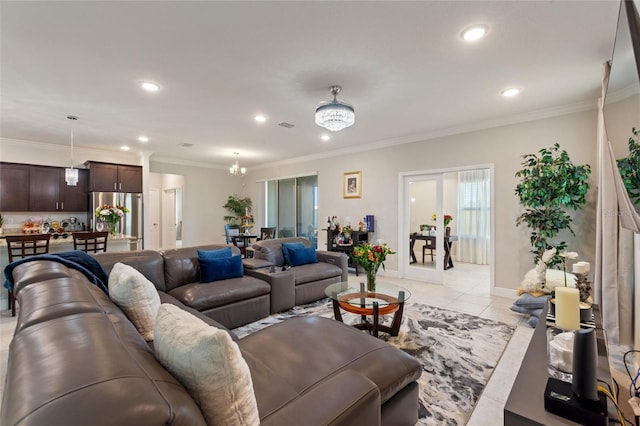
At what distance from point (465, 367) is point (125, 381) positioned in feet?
8.36

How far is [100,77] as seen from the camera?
9.70 feet

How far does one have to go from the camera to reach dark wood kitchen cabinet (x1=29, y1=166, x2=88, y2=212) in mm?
5480

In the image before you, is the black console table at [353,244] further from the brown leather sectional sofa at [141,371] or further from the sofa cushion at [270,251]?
the brown leather sectional sofa at [141,371]

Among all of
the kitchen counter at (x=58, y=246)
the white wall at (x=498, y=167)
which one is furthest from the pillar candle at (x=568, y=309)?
the kitchen counter at (x=58, y=246)

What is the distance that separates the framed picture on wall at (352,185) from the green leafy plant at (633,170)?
4266mm

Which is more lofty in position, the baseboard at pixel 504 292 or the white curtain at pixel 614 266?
the white curtain at pixel 614 266

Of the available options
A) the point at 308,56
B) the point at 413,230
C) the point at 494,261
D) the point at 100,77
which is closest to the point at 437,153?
the point at 413,230

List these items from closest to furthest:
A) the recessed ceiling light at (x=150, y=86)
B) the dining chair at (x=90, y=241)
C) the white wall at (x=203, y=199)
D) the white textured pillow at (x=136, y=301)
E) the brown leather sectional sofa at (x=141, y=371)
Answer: the brown leather sectional sofa at (x=141, y=371)
the white textured pillow at (x=136, y=301)
the recessed ceiling light at (x=150, y=86)
the dining chair at (x=90, y=241)
the white wall at (x=203, y=199)

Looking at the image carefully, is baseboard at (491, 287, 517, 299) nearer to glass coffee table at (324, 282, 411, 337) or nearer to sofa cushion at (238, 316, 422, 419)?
glass coffee table at (324, 282, 411, 337)

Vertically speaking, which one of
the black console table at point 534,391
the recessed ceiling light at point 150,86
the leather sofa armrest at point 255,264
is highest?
the recessed ceiling light at point 150,86

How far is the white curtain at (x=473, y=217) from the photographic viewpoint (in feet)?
22.8

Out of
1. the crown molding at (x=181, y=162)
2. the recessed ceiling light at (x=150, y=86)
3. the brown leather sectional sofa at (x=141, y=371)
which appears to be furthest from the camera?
the crown molding at (x=181, y=162)

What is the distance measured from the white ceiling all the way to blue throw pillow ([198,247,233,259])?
74.6 inches

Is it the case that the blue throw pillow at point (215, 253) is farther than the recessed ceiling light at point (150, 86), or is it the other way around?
the blue throw pillow at point (215, 253)
